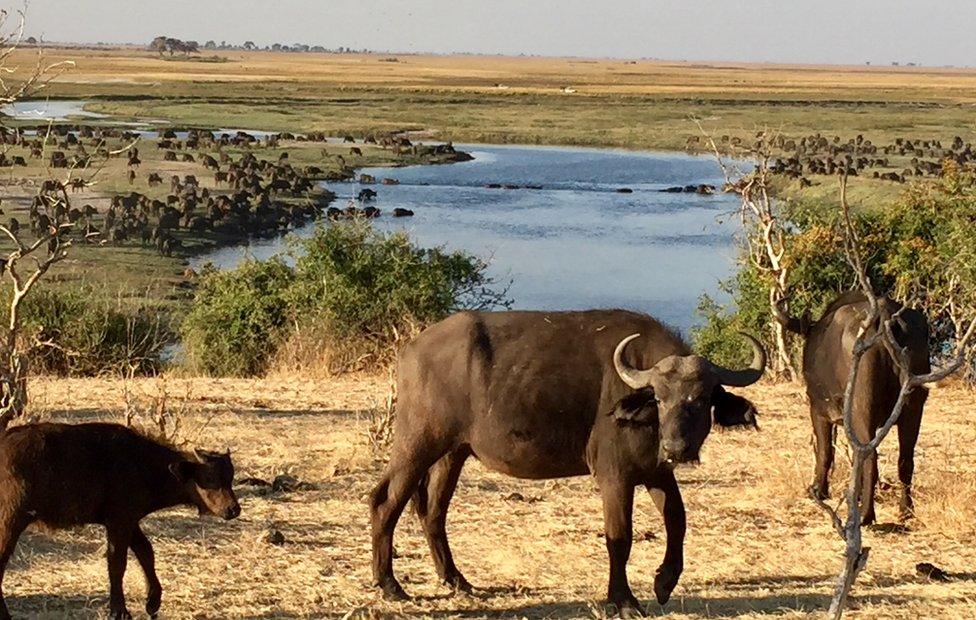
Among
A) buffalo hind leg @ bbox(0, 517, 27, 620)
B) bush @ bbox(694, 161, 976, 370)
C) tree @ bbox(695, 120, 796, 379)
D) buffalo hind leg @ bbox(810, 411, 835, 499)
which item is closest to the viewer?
buffalo hind leg @ bbox(0, 517, 27, 620)

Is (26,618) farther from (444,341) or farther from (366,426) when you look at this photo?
(366,426)

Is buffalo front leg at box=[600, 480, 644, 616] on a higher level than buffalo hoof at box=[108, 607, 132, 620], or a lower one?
higher

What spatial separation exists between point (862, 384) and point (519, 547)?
2.46m

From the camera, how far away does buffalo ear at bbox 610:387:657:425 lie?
700 centimetres

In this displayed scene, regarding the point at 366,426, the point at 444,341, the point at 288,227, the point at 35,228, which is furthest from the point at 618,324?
the point at 288,227

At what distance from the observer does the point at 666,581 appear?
7.15m

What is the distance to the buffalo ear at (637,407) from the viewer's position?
6996 mm

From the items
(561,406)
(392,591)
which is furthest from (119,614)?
(561,406)

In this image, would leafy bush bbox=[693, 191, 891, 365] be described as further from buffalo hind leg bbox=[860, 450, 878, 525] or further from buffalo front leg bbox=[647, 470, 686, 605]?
buffalo front leg bbox=[647, 470, 686, 605]

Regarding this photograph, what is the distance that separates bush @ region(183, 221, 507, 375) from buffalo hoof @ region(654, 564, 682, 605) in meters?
10.2

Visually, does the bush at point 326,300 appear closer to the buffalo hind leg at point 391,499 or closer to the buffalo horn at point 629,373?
the buffalo hind leg at point 391,499

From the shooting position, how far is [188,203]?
117 feet

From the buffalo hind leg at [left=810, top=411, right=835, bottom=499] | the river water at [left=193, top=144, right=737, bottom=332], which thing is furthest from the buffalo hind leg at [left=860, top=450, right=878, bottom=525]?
the river water at [left=193, top=144, right=737, bottom=332]

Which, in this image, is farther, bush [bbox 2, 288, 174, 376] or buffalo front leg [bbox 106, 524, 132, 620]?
bush [bbox 2, 288, 174, 376]
